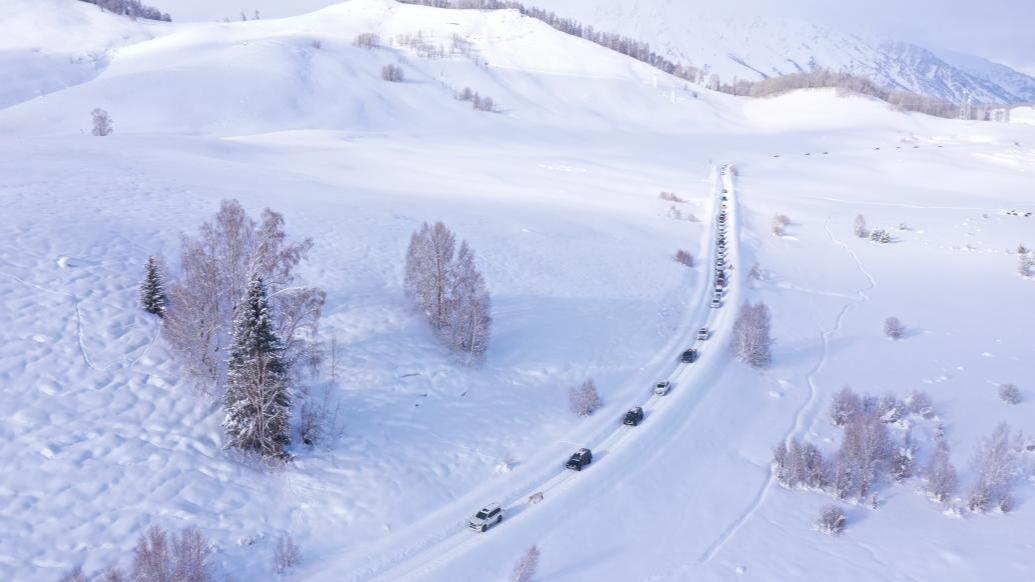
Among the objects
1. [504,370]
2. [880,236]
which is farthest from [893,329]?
[880,236]

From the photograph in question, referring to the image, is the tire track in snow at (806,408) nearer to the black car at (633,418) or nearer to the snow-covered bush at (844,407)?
the snow-covered bush at (844,407)

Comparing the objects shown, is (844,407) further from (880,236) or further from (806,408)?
(880,236)

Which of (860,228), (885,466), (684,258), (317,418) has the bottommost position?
(885,466)

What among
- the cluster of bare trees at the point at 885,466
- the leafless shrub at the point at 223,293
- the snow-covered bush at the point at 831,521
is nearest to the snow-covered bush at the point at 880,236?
the cluster of bare trees at the point at 885,466

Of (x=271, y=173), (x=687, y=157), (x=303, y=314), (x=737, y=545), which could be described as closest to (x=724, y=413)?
(x=737, y=545)

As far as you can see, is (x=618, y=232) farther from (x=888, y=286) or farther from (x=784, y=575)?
(x=784, y=575)

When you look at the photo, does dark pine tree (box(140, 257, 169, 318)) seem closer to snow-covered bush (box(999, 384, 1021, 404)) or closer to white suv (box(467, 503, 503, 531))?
white suv (box(467, 503, 503, 531))

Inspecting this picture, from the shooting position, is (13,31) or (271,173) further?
(13,31)
